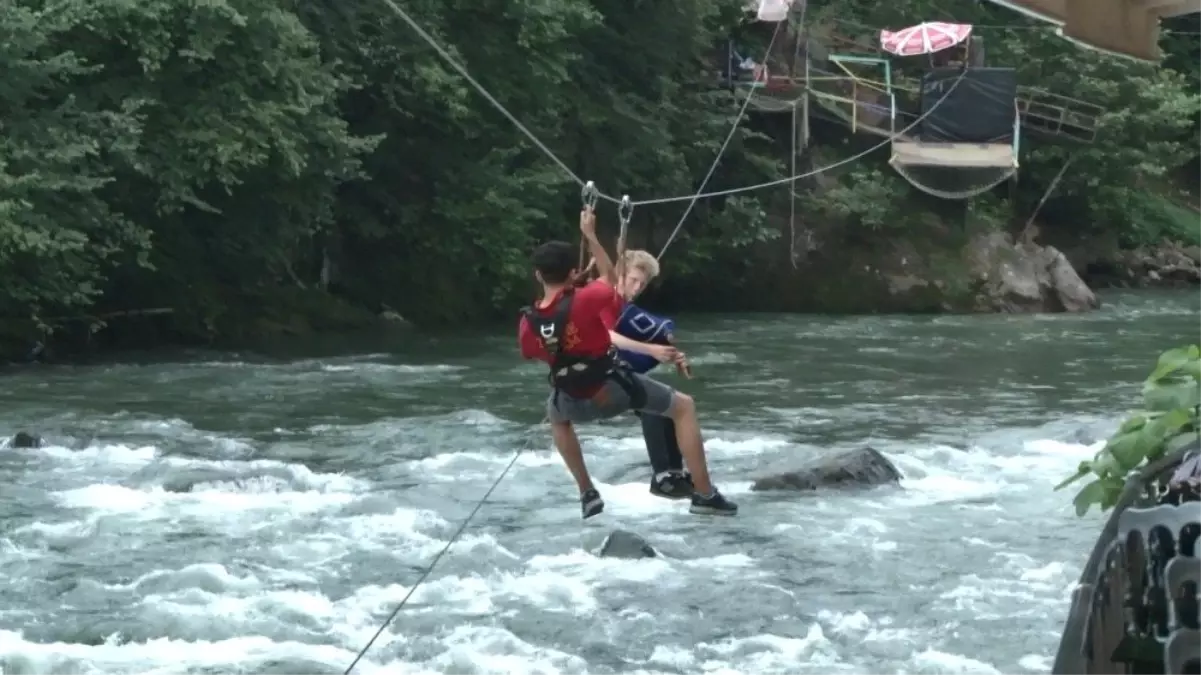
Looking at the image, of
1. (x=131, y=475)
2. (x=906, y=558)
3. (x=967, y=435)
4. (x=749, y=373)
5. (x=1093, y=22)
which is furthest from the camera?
(x=749, y=373)

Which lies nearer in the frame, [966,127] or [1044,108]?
[966,127]

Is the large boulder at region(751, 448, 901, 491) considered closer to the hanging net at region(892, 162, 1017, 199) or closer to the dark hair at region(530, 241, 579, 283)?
the dark hair at region(530, 241, 579, 283)

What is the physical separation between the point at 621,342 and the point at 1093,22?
10.7 ft

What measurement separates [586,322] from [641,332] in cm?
87

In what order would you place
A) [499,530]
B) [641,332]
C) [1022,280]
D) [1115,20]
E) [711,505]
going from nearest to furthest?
[1115,20]
[641,332]
[711,505]
[499,530]
[1022,280]

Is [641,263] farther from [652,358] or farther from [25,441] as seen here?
[25,441]

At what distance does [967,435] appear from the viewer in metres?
17.1

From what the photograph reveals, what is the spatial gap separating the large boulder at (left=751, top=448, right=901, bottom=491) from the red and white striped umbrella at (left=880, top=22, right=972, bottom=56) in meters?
20.0

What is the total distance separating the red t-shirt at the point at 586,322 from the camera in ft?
28.6

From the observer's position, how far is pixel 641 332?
9.55 meters

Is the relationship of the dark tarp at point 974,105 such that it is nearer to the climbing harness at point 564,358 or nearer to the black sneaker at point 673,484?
the black sneaker at point 673,484

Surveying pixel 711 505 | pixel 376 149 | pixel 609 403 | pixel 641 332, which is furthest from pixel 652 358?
pixel 376 149

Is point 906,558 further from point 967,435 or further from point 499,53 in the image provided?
point 499,53

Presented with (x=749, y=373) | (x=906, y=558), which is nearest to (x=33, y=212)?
(x=749, y=373)
